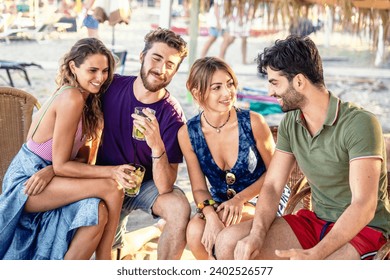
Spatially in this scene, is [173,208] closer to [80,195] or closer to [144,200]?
[144,200]

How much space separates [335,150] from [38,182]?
52.6 inches

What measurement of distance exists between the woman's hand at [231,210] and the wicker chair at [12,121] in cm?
127

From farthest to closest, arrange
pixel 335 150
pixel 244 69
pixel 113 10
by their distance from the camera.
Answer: pixel 244 69 < pixel 113 10 < pixel 335 150

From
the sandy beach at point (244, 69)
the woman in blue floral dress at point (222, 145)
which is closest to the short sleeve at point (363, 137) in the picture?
the woman in blue floral dress at point (222, 145)

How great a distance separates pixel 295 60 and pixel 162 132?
871mm

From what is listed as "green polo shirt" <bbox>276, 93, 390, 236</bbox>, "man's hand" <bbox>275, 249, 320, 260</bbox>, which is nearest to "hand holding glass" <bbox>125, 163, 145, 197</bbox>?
"green polo shirt" <bbox>276, 93, 390, 236</bbox>

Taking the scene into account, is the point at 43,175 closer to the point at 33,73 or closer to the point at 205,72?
the point at 205,72

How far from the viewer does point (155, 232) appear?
13.0 feet

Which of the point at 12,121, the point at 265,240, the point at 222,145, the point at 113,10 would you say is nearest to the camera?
the point at 265,240

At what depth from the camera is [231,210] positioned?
302cm

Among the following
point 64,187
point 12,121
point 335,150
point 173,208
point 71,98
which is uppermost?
point 71,98

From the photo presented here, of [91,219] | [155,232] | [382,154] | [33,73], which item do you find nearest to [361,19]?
[155,232]

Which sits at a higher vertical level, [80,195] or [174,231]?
[80,195]

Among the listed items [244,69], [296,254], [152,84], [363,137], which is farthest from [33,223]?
[244,69]
